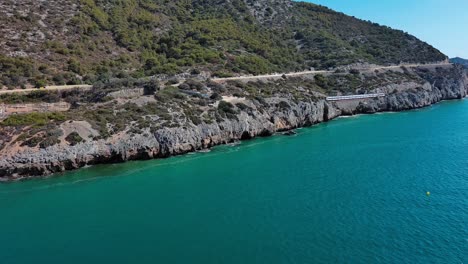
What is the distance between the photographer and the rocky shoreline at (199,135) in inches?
1598

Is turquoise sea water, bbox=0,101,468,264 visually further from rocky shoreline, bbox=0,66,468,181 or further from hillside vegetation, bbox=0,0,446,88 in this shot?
hillside vegetation, bbox=0,0,446,88

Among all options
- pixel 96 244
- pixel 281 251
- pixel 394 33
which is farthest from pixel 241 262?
pixel 394 33

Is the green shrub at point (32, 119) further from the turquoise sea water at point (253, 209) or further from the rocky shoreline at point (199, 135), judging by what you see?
the turquoise sea water at point (253, 209)

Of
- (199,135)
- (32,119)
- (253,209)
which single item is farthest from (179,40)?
(253,209)

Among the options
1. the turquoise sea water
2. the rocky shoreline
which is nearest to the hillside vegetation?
the rocky shoreline

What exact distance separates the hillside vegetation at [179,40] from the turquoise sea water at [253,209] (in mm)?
30254

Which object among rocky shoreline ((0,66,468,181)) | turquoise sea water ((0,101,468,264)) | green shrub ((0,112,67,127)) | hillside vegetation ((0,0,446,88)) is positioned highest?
hillside vegetation ((0,0,446,88))

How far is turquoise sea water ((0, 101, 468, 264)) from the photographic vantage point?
79.6ft

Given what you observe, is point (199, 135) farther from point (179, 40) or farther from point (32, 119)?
point (179, 40)

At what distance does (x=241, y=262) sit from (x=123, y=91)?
4122 centimetres

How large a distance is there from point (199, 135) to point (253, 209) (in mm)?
22134

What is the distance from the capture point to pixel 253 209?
101ft

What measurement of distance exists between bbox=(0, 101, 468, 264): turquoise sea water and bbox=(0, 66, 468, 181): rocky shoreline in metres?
1.94

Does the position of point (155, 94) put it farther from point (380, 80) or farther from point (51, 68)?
point (380, 80)
